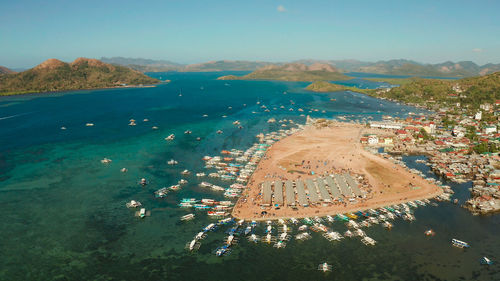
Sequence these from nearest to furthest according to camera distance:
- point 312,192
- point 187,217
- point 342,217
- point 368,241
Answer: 1. point 368,241
2. point 342,217
3. point 187,217
4. point 312,192

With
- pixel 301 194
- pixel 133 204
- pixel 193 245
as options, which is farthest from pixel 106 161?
pixel 301 194

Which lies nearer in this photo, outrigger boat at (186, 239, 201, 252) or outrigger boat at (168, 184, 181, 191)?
outrigger boat at (186, 239, 201, 252)

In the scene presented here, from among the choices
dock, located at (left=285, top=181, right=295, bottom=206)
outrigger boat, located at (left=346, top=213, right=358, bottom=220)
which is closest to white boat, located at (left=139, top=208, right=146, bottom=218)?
dock, located at (left=285, top=181, right=295, bottom=206)

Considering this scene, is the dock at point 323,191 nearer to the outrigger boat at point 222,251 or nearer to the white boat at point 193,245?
the outrigger boat at point 222,251

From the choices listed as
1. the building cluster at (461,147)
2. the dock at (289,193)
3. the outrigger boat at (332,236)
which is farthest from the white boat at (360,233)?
the building cluster at (461,147)

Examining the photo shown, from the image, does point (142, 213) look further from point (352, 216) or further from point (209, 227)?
point (352, 216)

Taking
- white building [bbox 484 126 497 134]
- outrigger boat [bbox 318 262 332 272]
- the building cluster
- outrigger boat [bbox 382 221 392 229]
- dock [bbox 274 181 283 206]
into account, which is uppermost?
white building [bbox 484 126 497 134]

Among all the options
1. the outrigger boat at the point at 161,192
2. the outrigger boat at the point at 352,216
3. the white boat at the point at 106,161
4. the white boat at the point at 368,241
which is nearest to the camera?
the white boat at the point at 368,241

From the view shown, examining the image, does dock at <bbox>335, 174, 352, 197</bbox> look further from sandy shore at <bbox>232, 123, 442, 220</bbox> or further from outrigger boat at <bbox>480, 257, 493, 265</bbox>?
outrigger boat at <bbox>480, 257, 493, 265</bbox>
